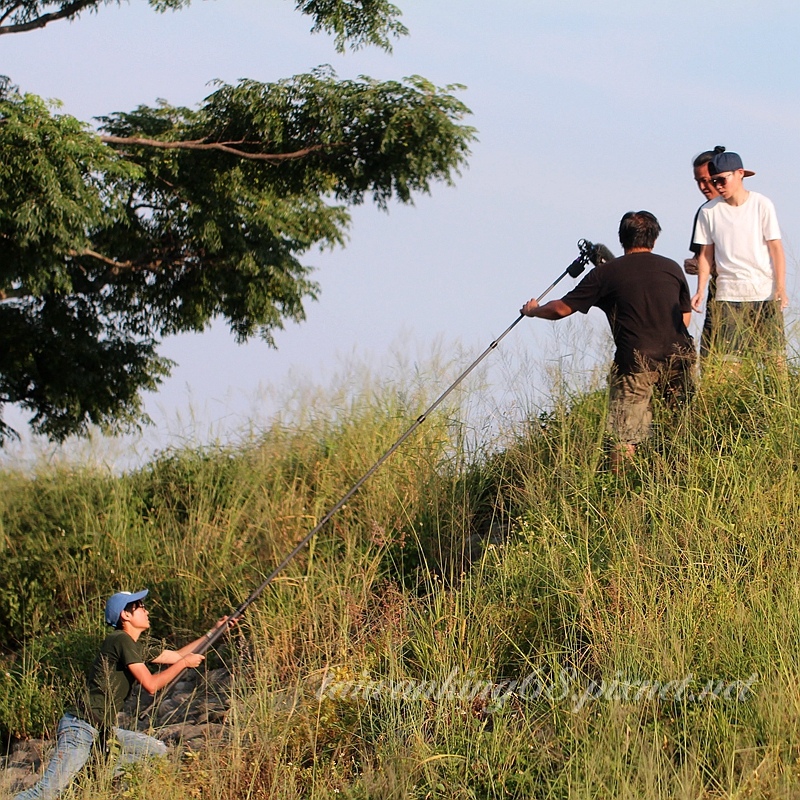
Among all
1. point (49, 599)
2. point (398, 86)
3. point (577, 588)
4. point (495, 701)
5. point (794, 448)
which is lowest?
point (49, 599)

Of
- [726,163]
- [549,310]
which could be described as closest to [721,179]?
[726,163]

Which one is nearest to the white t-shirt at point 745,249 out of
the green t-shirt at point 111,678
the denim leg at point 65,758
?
the green t-shirt at point 111,678

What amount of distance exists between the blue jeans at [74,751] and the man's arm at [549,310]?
361cm

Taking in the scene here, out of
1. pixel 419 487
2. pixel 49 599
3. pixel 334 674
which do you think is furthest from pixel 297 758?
pixel 49 599

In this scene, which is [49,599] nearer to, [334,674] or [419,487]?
[419,487]

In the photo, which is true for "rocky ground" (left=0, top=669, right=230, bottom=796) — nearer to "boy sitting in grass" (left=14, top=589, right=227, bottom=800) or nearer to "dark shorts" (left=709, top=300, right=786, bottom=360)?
"boy sitting in grass" (left=14, top=589, right=227, bottom=800)

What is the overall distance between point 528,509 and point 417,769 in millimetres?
2345

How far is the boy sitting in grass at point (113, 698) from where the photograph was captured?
217 inches

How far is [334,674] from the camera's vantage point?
5.65 metres

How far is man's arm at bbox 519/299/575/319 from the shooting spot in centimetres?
723

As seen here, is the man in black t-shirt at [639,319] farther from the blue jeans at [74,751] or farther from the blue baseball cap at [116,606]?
the blue jeans at [74,751]

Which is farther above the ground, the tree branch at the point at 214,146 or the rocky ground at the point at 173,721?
the tree branch at the point at 214,146

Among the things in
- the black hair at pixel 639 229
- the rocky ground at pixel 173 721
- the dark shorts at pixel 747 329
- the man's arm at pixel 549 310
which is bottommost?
the rocky ground at pixel 173 721

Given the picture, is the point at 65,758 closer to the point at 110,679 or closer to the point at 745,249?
the point at 110,679
